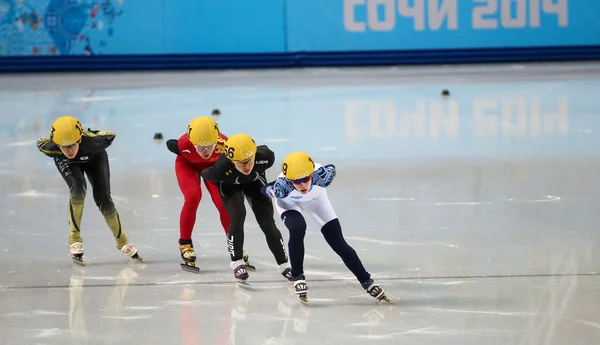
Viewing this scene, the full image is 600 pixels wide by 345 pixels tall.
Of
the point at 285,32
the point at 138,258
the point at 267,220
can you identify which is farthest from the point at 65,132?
the point at 285,32

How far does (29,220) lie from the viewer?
7.31 m

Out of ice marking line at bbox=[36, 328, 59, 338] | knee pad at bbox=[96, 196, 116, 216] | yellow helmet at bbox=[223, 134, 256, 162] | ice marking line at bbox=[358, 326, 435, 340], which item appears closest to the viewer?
ice marking line at bbox=[358, 326, 435, 340]

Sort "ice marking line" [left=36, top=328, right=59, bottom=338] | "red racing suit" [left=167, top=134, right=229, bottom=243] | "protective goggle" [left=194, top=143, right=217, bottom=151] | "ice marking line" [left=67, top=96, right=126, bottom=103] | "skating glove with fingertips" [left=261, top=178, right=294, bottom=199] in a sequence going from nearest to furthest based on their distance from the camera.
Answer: "ice marking line" [left=36, top=328, right=59, bottom=338] → "skating glove with fingertips" [left=261, top=178, right=294, bottom=199] → "protective goggle" [left=194, top=143, right=217, bottom=151] → "red racing suit" [left=167, top=134, right=229, bottom=243] → "ice marking line" [left=67, top=96, right=126, bottom=103]

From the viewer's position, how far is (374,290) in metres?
5.18

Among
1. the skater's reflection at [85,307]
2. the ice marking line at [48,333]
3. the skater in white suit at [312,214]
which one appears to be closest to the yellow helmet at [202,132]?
the skater in white suit at [312,214]

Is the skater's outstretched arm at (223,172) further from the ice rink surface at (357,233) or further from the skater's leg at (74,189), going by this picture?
the skater's leg at (74,189)

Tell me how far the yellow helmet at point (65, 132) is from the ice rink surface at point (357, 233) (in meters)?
0.83

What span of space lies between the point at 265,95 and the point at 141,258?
863 centimetres

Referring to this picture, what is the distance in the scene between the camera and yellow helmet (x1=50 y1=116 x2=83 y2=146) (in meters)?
5.78

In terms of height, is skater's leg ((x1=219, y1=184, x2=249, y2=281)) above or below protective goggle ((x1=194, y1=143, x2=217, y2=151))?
below

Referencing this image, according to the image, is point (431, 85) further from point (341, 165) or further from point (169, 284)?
point (169, 284)

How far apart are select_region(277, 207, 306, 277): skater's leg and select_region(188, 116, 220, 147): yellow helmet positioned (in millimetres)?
702

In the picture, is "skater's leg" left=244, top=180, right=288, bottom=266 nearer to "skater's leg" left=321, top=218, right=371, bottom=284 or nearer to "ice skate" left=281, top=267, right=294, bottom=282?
"ice skate" left=281, top=267, right=294, bottom=282

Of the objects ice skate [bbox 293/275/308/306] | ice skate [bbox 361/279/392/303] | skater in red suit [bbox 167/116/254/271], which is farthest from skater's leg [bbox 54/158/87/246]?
ice skate [bbox 361/279/392/303]
